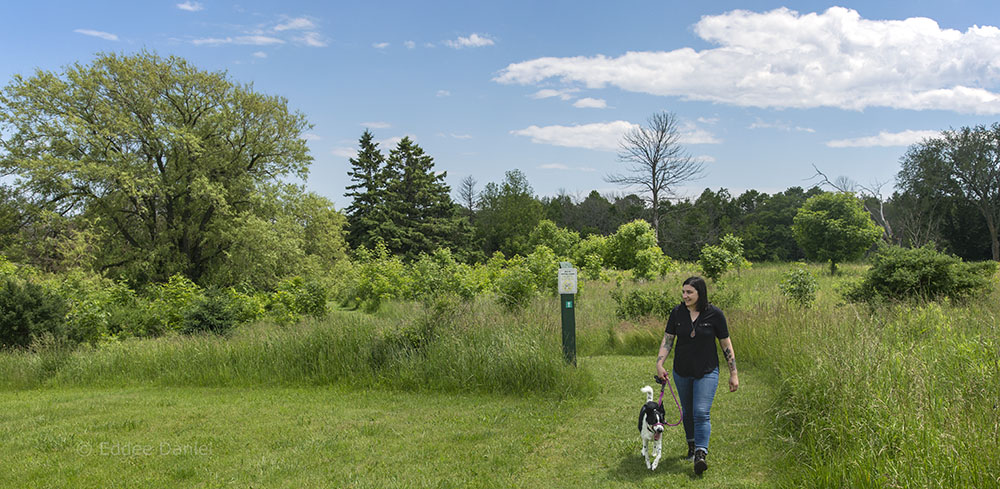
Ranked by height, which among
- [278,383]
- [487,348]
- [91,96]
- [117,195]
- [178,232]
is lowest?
[278,383]

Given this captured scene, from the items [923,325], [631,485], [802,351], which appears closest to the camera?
[631,485]

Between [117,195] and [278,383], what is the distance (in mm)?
24487

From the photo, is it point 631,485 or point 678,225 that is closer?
point 631,485

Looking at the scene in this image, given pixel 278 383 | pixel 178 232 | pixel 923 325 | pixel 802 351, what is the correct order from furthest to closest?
1. pixel 178 232
2. pixel 278 383
3. pixel 923 325
4. pixel 802 351

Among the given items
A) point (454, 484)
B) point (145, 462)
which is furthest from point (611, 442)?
point (145, 462)

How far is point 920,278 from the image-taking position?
1018 cm

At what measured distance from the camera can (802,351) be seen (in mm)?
6309

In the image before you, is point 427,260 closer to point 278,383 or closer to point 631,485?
point 278,383

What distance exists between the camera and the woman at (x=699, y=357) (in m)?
4.58

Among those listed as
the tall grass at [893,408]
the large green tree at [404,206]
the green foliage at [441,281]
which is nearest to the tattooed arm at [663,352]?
the tall grass at [893,408]

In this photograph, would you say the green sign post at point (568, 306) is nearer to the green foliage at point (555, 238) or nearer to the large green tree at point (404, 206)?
the green foliage at point (555, 238)

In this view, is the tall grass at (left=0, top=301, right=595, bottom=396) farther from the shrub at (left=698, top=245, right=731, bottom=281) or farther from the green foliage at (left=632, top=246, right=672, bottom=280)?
the green foliage at (left=632, top=246, right=672, bottom=280)

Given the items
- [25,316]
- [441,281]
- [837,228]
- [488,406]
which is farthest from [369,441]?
[837,228]

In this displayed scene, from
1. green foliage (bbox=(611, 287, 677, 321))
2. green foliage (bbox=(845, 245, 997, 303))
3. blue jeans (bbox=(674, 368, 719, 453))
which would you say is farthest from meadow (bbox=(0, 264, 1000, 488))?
green foliage (bbox=(611, 287, 677, 321))
